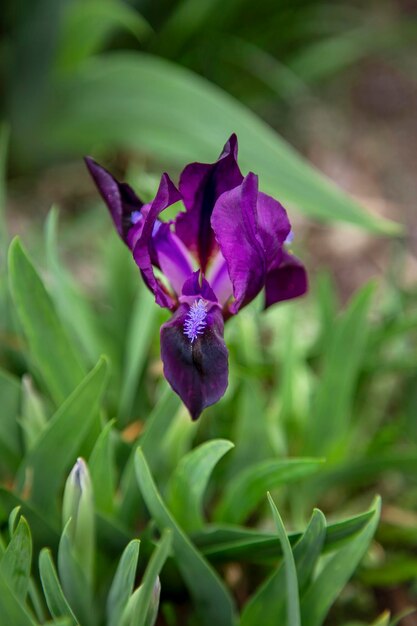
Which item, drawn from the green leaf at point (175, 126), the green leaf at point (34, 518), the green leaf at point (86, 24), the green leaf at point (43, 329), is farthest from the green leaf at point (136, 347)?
the green leaf at point (86, 24)

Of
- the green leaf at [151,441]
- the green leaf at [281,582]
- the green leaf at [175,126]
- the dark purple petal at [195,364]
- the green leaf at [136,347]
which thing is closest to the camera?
the dark purple petal at [195,364]

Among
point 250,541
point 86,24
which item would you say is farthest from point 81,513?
point 86,24

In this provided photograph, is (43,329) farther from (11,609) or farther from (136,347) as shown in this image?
(11,609)

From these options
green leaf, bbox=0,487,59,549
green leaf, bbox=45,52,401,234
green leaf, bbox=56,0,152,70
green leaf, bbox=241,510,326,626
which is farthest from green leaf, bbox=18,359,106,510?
green leaf, bbox=56,0,152,70

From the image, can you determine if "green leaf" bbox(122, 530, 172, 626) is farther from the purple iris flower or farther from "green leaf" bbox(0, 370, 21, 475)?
"green leaf" bbox(0, 370, 21, 475)

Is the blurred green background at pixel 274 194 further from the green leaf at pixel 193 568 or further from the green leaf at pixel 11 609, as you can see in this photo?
the green leaf at pixel 11 609

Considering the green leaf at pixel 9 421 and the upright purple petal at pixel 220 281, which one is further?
the green leaf at pixel 9 421

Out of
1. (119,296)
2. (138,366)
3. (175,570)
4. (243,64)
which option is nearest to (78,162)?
(243,64)
